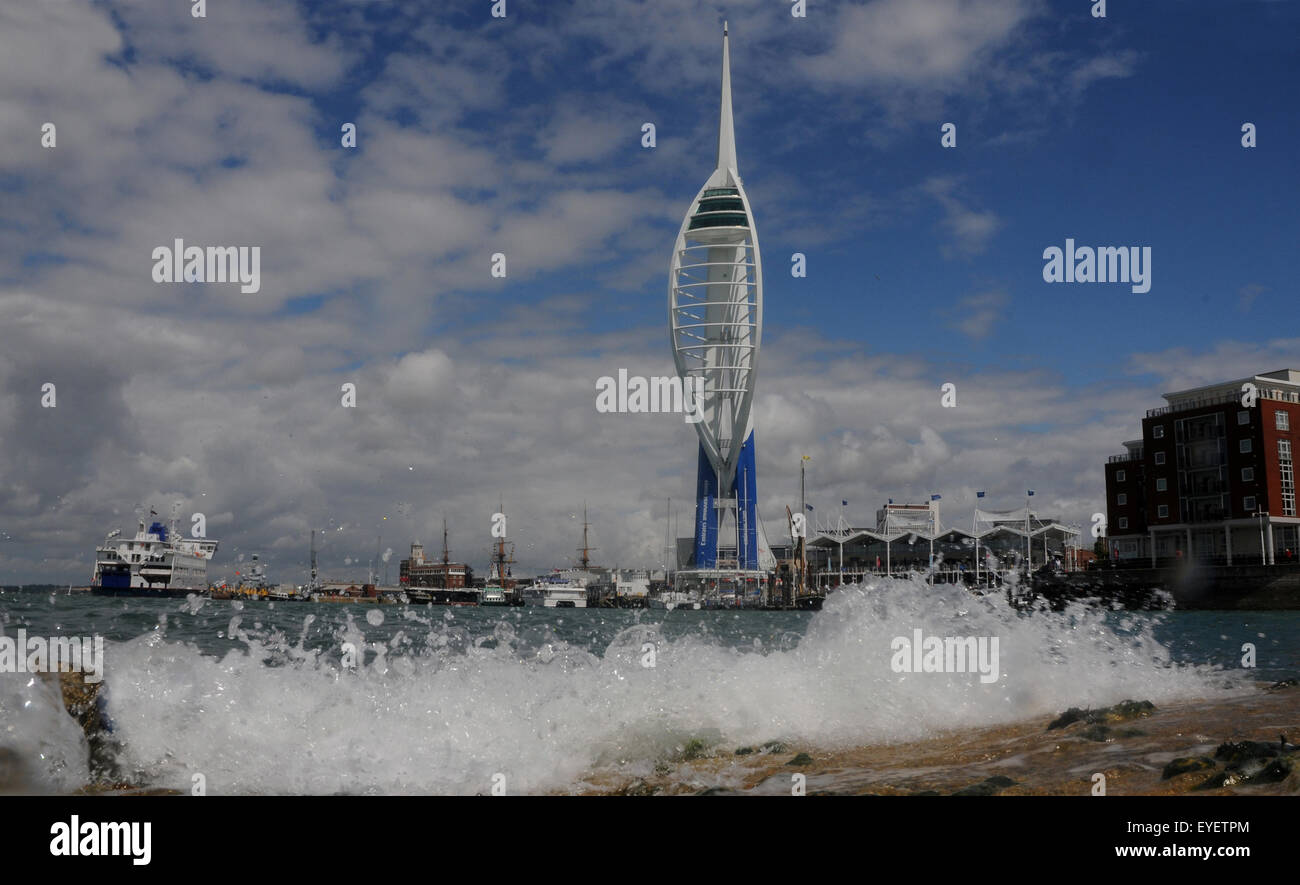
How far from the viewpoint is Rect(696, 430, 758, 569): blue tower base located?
337 ft

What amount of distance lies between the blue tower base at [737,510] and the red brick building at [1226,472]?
1592 inches

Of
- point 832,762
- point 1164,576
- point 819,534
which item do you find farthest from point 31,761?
point 819,534

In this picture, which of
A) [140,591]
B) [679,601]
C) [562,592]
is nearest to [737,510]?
[679,601]

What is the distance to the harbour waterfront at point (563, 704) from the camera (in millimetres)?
9086

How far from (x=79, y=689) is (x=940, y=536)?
101847 mm

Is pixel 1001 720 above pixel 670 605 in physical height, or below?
above

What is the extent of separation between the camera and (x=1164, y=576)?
211ft

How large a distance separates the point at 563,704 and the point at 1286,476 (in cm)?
6913

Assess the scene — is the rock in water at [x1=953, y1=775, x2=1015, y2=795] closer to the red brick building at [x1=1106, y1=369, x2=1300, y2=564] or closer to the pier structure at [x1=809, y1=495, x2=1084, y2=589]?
the red brick building at [x1=1106, y1=369, x2=1300, y2=564]

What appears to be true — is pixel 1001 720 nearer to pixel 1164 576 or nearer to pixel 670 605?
pixel 1164 576

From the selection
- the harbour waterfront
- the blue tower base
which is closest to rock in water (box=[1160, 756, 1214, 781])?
the harbour waterfront

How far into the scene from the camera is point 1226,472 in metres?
65.8

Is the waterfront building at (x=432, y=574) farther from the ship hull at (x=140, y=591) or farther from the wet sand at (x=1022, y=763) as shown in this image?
the wet sand at (x=1022, y=763)

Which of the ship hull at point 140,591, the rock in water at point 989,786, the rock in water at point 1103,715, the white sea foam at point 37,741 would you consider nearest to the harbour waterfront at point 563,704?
the white sea foam at point 37,741
